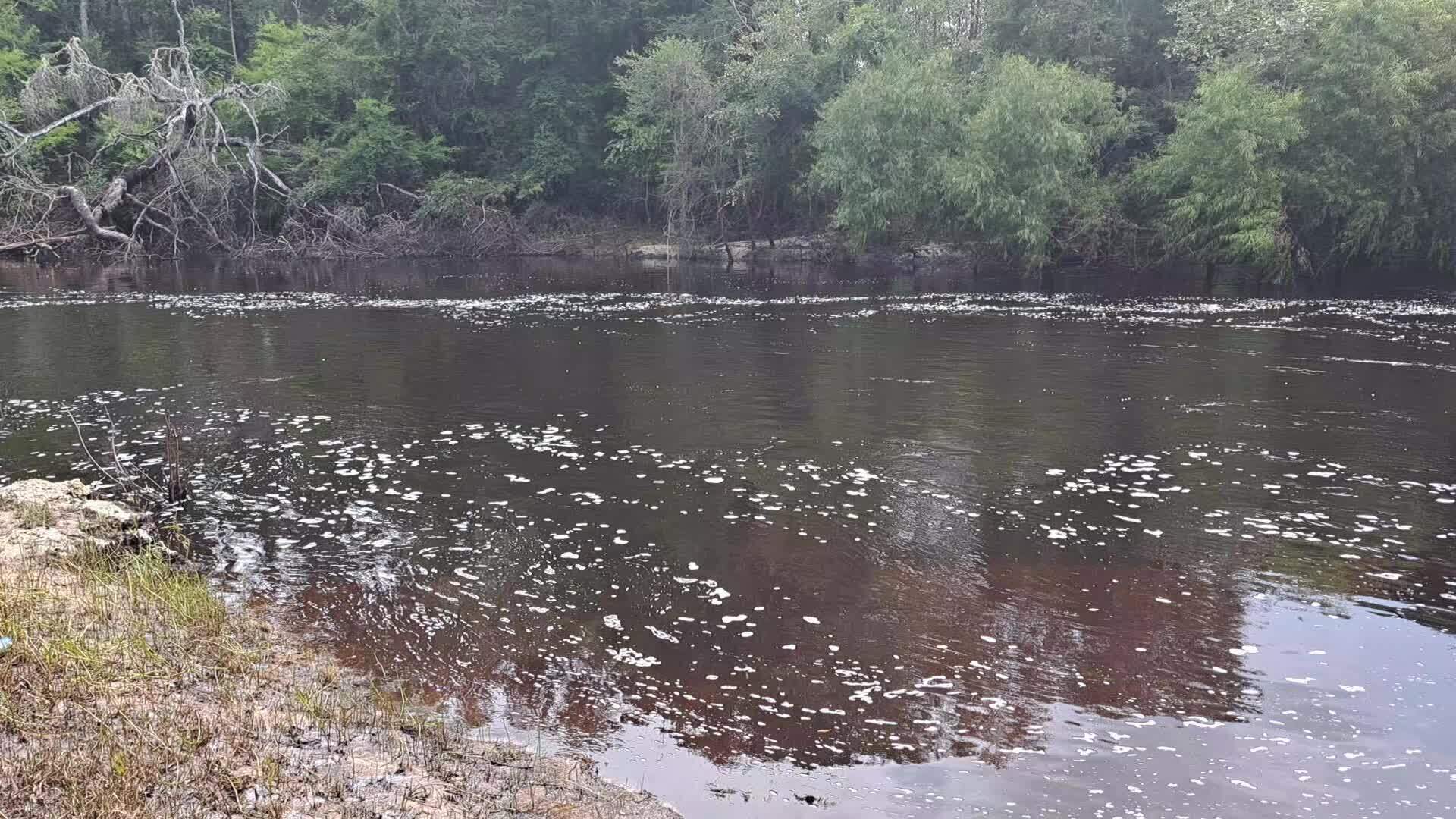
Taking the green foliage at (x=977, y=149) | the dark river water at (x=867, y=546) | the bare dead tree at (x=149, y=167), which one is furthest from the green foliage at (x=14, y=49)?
the dark river water at (x=867, y=546)

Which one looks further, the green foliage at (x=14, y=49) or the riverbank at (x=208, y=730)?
the green foliage at (x=14, y=49)

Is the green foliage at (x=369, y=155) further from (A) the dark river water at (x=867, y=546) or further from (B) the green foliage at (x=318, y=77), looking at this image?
(A) the dark river water at (x=867, y=546)


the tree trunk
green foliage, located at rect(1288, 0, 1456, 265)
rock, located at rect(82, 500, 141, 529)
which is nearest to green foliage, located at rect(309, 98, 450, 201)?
the tree trunk

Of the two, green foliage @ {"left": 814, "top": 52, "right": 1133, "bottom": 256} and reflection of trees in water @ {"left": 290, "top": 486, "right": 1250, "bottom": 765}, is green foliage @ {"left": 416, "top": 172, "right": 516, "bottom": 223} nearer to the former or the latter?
green foliage @ {"left": 814, "top": 52, "right": 1133, "bottom": 256}

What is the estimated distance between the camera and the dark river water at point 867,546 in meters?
7.88

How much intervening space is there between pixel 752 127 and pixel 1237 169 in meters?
21.5

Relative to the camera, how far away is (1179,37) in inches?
1858

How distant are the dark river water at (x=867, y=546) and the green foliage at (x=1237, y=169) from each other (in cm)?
1445

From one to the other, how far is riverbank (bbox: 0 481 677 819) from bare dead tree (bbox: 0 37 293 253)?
133 ft

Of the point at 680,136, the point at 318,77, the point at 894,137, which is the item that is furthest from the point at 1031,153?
the point at 318,77

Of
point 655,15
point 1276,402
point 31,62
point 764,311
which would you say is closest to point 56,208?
point 31,62

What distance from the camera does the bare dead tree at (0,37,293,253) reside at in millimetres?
46156

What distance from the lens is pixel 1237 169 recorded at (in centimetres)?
4144

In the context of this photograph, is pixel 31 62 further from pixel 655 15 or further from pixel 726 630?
pixel 726 630
